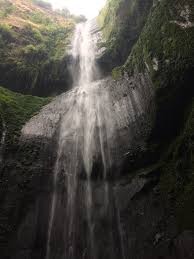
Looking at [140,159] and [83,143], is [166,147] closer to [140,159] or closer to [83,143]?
[140,159]

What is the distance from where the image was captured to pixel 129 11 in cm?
1822

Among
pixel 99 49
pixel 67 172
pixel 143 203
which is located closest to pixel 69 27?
pixel 99 49

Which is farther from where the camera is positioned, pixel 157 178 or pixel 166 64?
pixel 166 64

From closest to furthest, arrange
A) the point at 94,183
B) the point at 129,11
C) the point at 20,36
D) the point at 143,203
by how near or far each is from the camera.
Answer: the point at 143,203 → the point at 94,183 → the point at 129,11 → the point at 20,36

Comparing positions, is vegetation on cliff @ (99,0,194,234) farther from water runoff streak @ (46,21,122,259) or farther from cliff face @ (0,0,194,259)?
water runoff streak @ (46,21,122,259)

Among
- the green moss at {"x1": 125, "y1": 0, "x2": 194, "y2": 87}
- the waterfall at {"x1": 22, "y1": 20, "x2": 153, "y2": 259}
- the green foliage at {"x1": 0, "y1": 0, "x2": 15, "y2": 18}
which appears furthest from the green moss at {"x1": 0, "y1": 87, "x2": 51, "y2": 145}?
the green foliage at {"x1": 0, "y1": 0, "x2": 15, "y2": 18}

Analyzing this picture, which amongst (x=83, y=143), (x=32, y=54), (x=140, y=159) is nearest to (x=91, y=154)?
(x=83, y=143)

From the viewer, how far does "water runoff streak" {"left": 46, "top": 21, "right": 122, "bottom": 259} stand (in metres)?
11.0

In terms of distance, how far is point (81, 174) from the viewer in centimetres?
1266

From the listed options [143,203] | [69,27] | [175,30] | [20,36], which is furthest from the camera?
[69,27]

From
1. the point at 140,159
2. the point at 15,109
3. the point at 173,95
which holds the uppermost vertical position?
the point at 15,109

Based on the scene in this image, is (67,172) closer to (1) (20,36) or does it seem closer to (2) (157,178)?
(2) (157,178)

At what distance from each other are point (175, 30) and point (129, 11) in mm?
5758

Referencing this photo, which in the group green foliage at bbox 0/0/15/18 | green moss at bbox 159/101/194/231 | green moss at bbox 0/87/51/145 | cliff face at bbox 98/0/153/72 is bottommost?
green moss at bbox 159/101/194/231
